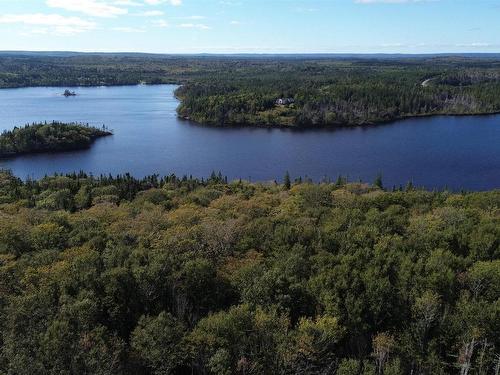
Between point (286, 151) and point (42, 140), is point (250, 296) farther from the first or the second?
point (42, 140)

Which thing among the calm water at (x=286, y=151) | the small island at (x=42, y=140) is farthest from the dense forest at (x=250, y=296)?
the small island at (x=42, y=140)

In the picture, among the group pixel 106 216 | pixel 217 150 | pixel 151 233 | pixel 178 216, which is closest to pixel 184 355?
pixel 151 233

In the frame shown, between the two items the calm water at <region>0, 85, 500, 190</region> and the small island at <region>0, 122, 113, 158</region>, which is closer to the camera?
the calm water at <region>0, 85, 500, 190</region>

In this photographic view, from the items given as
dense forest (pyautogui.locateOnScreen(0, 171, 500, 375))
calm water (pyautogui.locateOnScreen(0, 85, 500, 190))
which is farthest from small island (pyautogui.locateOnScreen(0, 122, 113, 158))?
dense forest (pyautogui.locateOnScreen(0, 171, 500, 375))

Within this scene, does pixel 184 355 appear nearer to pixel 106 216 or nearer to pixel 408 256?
pixel 408 256

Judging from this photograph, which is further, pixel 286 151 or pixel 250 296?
pixel 286 151

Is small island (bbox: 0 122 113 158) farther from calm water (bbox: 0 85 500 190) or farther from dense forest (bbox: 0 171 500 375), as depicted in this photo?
dense forest (bbox: 0 171 500 375)

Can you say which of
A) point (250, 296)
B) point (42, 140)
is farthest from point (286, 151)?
point (250, 296)
